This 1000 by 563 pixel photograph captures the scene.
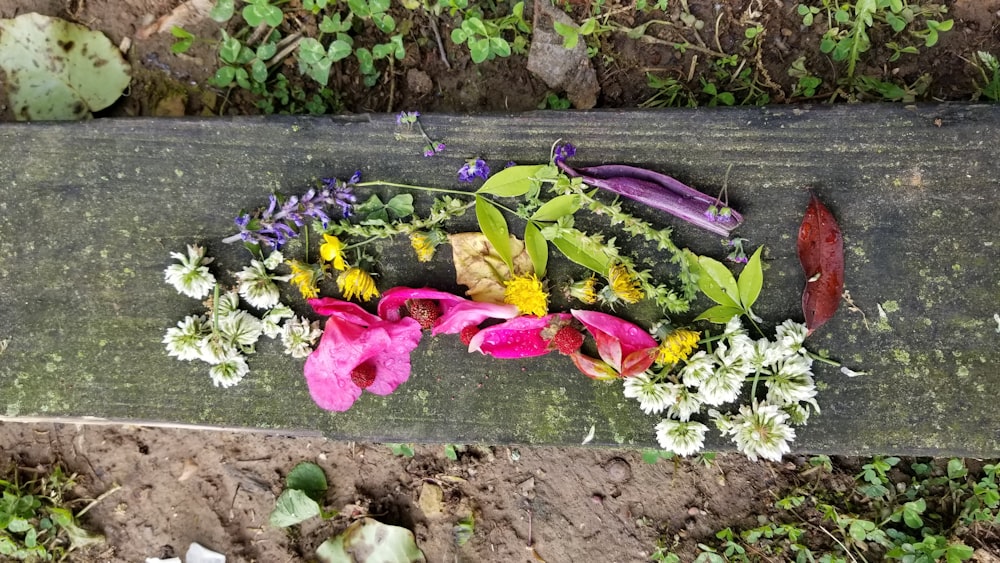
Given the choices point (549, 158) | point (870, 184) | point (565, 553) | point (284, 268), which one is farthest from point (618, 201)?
point (565, 553)

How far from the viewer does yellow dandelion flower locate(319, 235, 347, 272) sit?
197 centimetres

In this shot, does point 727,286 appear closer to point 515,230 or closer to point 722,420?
point 722,420

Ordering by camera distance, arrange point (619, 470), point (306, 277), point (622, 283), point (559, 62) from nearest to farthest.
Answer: point (622, 283) → point (306, 277) → point (559, 62) → point (619, 470)

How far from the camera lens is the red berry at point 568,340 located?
76.0 inches

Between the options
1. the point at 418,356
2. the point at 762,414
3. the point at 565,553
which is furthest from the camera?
the point at 565,553

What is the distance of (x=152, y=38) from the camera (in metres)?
2.42

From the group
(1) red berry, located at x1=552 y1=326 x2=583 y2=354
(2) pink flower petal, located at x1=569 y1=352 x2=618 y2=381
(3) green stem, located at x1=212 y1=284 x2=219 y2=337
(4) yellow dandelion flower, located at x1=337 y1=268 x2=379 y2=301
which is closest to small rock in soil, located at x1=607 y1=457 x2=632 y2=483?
(2) pink flower petal, located at x1=569 y1=352 x2=618 y2=381

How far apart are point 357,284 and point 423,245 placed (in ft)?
0.79

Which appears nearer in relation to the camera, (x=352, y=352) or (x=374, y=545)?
(x=352, y=352)

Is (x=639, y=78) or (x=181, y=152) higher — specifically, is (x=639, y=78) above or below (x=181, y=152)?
above

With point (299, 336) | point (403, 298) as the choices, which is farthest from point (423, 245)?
point (299, 336)

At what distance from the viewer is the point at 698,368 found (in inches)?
75.9

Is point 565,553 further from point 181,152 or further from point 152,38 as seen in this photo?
point 152,38

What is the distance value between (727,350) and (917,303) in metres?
0.62
